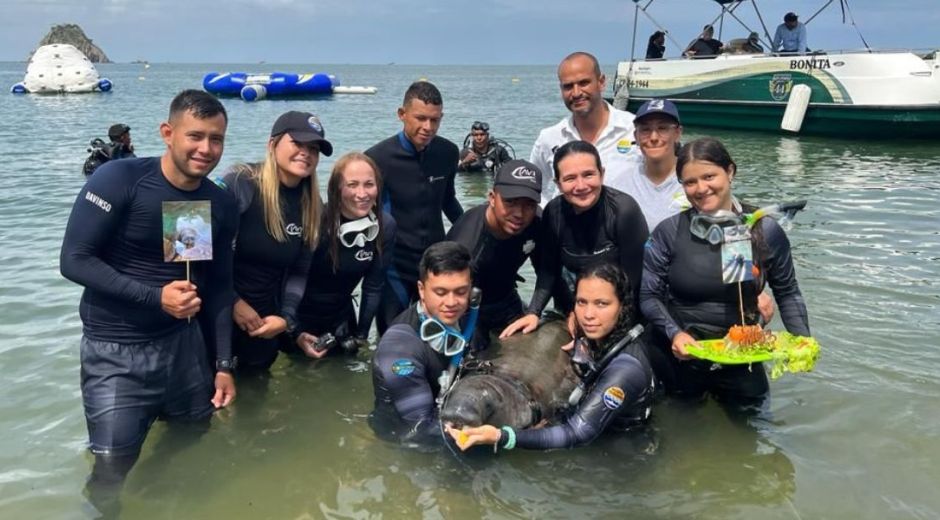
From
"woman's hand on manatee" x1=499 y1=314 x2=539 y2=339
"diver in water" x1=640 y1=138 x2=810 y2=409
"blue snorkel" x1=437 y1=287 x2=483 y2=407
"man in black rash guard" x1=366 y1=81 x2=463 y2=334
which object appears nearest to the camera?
Result: "diver in water" x1=640 y1=138 x2=810 y2=409

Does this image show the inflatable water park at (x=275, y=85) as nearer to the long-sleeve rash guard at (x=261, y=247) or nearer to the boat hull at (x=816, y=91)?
the boat hull at (x=816, y=91)

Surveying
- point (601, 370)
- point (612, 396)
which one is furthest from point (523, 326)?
point (612, 396)

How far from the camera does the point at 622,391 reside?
4406mm

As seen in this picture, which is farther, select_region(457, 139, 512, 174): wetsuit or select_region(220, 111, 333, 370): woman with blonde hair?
select_region(457, 139, 512, 174): wetsuit

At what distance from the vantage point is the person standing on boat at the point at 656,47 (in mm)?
25994

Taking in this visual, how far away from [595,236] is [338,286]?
2.06 meters

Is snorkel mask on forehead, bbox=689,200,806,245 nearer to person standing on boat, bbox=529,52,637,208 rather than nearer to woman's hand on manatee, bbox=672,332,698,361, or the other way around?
woman's hand on manatee, bbox=672,332,698,361

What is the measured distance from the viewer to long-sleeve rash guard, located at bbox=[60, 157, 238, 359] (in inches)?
149

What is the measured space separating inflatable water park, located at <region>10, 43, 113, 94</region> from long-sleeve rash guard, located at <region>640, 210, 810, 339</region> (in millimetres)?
60766

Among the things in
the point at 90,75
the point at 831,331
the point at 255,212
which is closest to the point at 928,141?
the point at 831,331

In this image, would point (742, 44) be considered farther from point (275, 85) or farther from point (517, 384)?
point (275, 85)

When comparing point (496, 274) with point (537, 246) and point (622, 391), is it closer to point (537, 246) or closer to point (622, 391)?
→ point (537, 246)

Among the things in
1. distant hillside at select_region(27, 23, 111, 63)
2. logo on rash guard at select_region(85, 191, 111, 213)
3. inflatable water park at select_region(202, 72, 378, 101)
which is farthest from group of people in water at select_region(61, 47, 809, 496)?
distant hillside at select_region(27, 23, 111, 63)

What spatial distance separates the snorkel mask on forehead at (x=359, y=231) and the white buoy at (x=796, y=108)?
2010 centimetres
